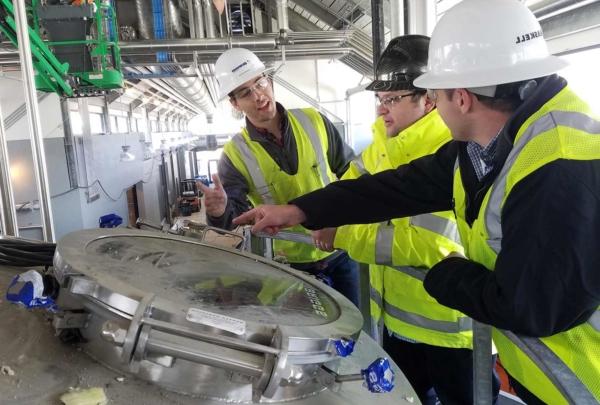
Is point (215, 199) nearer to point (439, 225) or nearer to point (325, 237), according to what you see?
point (325, 237)

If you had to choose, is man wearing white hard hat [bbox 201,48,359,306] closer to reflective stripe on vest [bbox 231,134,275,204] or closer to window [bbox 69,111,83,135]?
reflective stripe on vest [bbox 231,134,275,204]

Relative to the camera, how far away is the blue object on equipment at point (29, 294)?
0.76m

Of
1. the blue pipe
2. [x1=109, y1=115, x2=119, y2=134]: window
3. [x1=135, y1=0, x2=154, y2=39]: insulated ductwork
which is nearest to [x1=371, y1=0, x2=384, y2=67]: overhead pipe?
the blue pipe

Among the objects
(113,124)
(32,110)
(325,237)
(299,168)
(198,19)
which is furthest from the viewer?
(113,124)

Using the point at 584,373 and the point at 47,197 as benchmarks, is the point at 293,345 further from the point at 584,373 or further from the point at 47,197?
the point at 47,197

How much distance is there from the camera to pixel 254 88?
2.05 m

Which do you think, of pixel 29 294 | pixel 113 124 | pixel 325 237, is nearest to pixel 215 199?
pixel 325 237

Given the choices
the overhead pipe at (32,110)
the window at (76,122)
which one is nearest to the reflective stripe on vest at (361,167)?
the overhead pipe at (32,110)

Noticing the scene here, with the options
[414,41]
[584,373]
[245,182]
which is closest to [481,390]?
[584,373]

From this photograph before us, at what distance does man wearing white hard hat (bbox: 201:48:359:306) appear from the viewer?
2039 mm

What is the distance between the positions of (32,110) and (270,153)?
95 centimetres

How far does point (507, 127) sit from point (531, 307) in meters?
0.35

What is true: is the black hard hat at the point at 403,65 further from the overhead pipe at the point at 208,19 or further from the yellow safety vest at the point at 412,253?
the overhead pipe at the point at 208,19

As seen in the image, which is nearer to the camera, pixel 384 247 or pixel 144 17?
pixel 384 247
